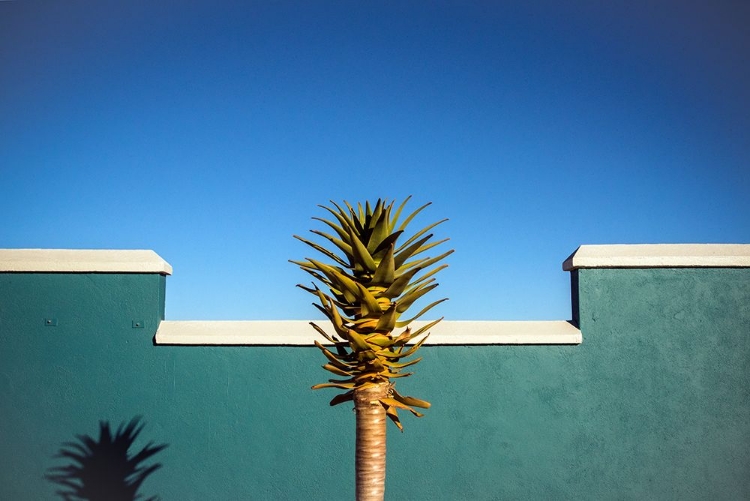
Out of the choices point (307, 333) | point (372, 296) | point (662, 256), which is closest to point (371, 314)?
point (372, 296)

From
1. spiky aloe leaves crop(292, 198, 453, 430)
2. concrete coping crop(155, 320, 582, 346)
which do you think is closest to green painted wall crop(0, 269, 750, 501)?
concrete coping crop(155, 320, 582, 346)

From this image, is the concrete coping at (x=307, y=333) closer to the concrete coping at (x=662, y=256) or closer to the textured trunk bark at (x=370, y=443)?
the concrete coping at (x=662, y=256)

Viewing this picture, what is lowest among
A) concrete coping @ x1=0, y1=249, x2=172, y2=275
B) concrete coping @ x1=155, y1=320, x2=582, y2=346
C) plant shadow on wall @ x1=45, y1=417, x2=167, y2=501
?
plant shadow on wall @ x1=45, y1=417, x2=167, y2=501

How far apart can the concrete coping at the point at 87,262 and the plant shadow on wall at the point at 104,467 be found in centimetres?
146

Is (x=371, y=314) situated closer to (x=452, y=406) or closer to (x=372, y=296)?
(x=372, y=296)

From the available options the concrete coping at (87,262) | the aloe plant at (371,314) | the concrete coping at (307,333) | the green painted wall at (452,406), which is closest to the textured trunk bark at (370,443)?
the aloe plant at (371,314)

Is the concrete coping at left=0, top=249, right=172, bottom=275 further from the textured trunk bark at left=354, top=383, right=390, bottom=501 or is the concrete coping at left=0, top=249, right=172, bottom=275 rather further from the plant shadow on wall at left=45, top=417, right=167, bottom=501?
the textured trunk bark at left=354, top=383, right=390, bottom=501

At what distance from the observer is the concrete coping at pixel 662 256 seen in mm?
6156

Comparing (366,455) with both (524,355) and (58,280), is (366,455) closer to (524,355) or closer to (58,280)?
(524,355)

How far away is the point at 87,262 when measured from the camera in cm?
631

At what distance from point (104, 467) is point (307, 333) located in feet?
7.63

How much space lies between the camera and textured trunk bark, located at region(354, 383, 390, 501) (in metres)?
2.38

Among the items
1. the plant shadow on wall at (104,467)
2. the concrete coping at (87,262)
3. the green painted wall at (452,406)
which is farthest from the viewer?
the concrete coping at (87,262)

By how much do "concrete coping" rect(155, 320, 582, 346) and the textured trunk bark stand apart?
3478 mm
